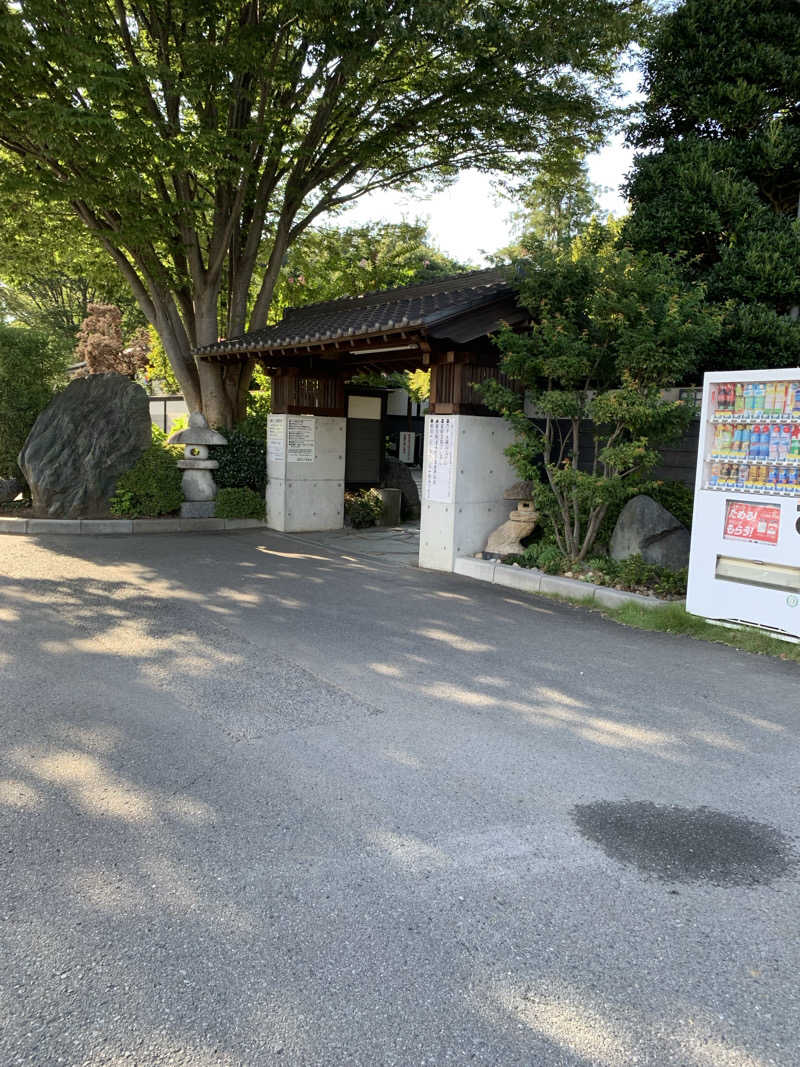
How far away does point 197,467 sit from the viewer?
13547mm

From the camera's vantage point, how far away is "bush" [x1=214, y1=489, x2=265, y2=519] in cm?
1352

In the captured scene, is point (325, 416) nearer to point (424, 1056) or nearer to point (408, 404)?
point (408, 404)

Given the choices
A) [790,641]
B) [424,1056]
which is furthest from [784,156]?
[424,1056]

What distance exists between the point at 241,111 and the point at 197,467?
6523 millimetres

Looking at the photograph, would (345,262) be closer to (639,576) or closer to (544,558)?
(544,558)

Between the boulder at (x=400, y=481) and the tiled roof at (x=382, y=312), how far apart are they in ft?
13.3

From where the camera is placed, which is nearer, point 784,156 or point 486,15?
point 784,156

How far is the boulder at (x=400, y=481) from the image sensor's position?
16484 mm

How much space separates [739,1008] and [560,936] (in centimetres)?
60

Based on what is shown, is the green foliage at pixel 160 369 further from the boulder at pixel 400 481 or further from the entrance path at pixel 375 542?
the entrance path at pixel 375 542

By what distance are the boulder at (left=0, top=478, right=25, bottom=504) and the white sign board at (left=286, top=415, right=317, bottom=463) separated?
502 cm

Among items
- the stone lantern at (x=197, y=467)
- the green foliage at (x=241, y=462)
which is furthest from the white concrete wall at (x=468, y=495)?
the stone lantern at (x=197, y=467)

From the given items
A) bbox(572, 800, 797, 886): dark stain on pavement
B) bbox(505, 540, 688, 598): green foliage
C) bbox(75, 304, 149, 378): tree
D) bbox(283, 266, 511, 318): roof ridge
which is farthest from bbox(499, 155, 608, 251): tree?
bbox(75, 304, 149, 378): tree

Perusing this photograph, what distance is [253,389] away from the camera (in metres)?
18.8
